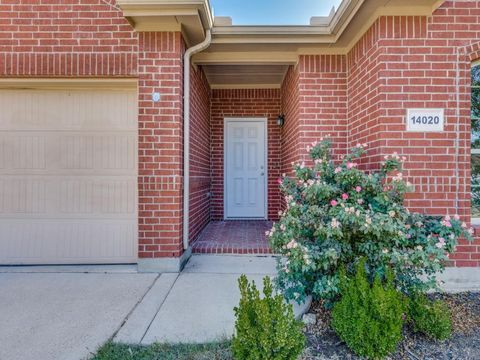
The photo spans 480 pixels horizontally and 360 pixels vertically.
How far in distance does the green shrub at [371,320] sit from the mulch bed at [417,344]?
15 centimetres

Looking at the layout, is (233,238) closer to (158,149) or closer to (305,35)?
(158,149)

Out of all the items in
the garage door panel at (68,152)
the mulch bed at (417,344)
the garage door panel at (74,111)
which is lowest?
the mulch bed at (417,344)

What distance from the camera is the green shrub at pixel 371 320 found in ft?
6.30

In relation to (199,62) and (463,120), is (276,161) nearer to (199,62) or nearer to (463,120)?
(199,62)

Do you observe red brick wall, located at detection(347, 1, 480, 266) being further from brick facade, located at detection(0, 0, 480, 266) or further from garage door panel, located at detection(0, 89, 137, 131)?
garage door panel, located at detection(0, 89, 137, 131)

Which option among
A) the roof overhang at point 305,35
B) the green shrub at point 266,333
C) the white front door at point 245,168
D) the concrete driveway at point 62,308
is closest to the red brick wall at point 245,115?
the white front door at point 245,168

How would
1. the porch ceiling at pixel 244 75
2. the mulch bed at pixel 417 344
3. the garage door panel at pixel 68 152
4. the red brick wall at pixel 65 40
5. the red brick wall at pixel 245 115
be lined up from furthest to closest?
the red brick wall at pixel 245 115, the porch ceiling at pixel 244 75, the garage door panel at pixel 68 152, the red brick wall at pixel 65 40, the mulch bed at pixel 417 344

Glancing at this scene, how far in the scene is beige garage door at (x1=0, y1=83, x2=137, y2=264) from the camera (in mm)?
3799

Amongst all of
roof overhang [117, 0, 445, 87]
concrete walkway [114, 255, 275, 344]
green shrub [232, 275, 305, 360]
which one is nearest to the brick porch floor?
concrete walkway [114, 255, 275, 344]

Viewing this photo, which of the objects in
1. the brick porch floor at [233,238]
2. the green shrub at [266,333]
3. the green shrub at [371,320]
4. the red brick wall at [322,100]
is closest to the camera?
the green shrub at [266,333]

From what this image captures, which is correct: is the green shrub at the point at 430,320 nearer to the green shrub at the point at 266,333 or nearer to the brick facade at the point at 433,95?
the green shrub at the point at 266,333

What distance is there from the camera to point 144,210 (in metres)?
3.57

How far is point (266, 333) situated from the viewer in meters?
1.71

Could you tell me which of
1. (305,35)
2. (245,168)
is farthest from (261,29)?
(245,168)
